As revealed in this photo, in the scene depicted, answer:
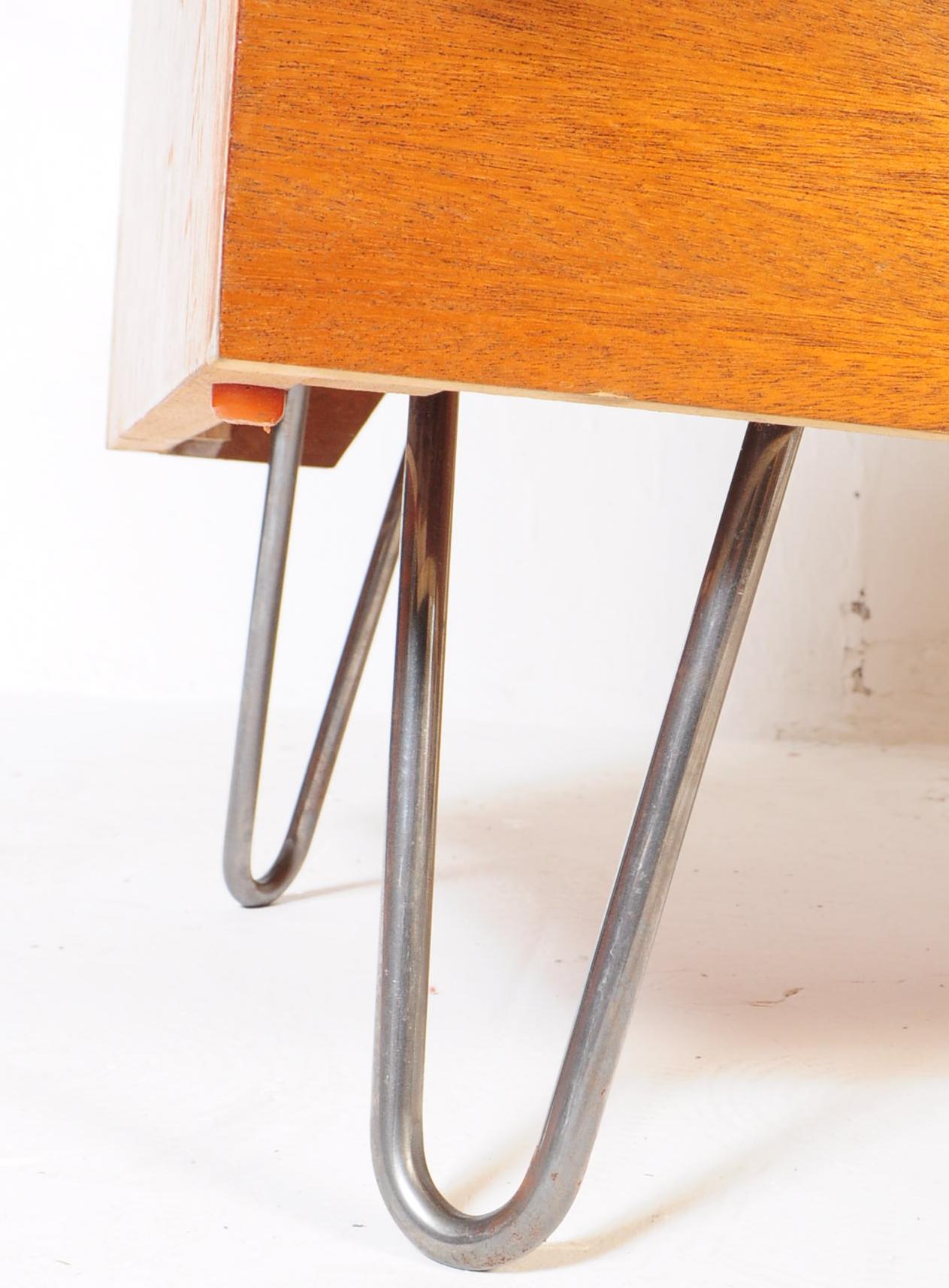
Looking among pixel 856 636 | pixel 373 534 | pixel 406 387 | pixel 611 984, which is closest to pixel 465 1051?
pixel 611 984

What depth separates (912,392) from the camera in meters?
0.51

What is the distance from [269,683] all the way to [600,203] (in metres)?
0.78

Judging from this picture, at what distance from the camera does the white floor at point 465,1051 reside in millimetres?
684

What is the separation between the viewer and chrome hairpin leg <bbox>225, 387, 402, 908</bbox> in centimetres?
113

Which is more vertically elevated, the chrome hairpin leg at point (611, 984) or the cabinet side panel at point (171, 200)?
the cabinet side panel at point (171, 200)

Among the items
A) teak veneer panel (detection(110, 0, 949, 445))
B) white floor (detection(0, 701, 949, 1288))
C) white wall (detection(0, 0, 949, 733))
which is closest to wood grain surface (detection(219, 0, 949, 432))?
teak veneer panel (detection(110, 0, 949, 445))

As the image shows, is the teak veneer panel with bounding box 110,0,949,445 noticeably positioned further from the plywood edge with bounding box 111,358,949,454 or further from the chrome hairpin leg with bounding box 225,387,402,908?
the chrome hairpin leg with bounding box 225,387,402,908

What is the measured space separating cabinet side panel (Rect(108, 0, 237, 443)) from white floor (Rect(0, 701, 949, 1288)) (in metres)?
0.40

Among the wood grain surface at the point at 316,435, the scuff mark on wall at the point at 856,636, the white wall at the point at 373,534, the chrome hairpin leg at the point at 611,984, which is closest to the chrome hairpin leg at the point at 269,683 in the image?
the wood grain surface at the point at 316,435

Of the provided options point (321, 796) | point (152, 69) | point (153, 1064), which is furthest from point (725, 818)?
point (152, 69)

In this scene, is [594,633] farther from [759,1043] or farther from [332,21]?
[332,21]

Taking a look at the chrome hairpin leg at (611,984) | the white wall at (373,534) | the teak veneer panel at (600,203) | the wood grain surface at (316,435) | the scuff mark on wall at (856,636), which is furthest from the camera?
the scuff mark on wall at (856,636)

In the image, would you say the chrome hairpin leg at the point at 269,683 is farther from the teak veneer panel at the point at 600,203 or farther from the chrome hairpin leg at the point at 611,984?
the teak veneer panel at the point at 600,203

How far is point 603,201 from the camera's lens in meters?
0.47
